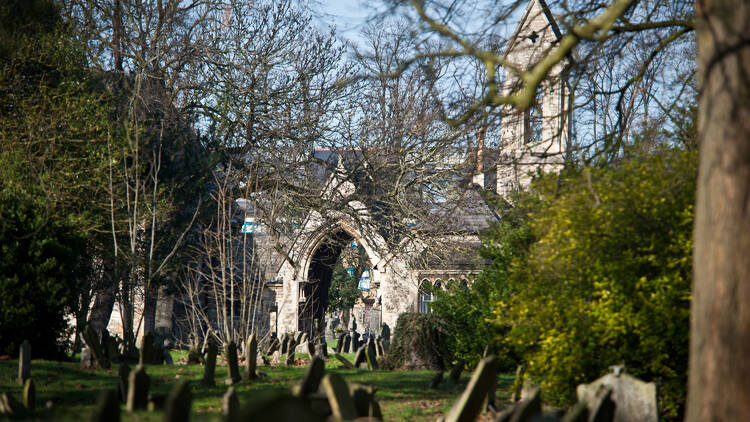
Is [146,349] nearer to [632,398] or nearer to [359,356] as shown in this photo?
[359,356]

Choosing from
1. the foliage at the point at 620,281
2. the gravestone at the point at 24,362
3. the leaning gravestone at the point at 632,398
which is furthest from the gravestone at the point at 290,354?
the leaning gravestone at the point at 632,398

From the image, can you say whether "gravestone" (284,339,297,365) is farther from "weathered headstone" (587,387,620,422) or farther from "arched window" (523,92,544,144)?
"weathered headstone" (587,387,620,422)

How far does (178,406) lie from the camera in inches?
136

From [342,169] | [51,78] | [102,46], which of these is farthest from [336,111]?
[51,78]

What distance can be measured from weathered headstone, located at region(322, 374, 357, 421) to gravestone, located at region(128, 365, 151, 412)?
177cm

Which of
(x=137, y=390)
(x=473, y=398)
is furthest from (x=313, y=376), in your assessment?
(x=137, y=390)

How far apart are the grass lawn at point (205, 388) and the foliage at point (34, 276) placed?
926 millimetres

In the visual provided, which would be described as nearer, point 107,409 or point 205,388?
point 107,409

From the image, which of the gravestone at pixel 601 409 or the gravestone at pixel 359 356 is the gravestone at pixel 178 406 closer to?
the gravestone at pixel 601 409

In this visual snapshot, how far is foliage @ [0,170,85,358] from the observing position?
11289mm

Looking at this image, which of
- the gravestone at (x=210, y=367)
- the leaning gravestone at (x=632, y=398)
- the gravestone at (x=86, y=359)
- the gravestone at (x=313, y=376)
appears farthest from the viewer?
the gravestone at (x=86, y=359)

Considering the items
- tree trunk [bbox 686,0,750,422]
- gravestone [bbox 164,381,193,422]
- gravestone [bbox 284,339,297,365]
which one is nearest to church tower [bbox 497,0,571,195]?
tree trunk [bbox 686,0,750,422]

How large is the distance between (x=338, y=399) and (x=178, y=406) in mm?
1502

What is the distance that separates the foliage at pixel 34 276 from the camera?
11.3m
